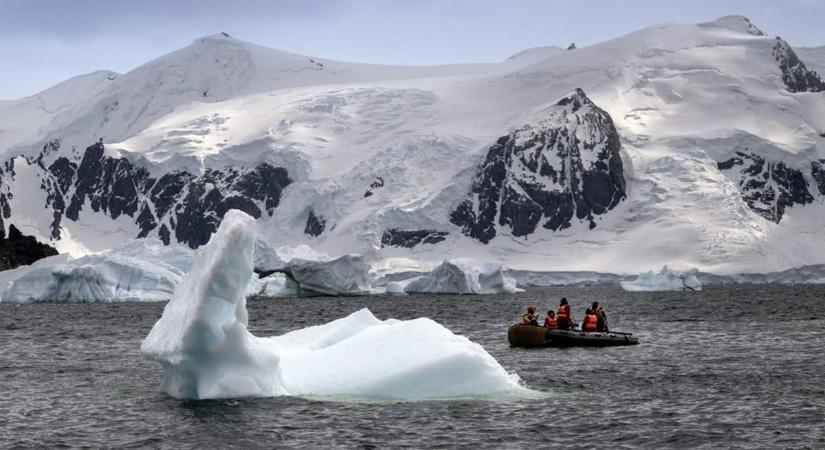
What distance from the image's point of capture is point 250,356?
36844 millimetres

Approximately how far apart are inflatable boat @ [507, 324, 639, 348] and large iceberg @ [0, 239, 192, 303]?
72909 mm

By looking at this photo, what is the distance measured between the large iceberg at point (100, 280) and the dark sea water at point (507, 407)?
61966 mm

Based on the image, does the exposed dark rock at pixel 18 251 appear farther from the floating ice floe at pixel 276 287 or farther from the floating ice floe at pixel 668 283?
the floating ice floe at pixel 668 283

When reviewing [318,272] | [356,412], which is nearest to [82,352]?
[356,412]

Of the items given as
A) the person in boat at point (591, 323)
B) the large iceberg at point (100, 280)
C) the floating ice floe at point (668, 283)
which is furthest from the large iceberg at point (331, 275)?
the person in boat at point (591, 323)

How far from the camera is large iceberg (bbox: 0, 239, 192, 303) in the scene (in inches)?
4985

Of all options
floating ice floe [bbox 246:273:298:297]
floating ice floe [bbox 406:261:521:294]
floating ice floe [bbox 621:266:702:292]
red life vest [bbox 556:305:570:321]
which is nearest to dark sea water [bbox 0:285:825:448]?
red life vest [bbox 556:305:570:321]

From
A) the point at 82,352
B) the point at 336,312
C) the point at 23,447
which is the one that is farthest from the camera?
the point at 336,312

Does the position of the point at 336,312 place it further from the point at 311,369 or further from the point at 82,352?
the point at 311,369

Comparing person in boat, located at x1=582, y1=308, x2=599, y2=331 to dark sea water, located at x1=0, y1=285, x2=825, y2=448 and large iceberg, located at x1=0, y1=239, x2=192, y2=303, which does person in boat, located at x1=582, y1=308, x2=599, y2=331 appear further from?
large iceberg, located at x1=0, y1=239, x2=192, y2=303

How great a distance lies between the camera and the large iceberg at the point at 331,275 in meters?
150

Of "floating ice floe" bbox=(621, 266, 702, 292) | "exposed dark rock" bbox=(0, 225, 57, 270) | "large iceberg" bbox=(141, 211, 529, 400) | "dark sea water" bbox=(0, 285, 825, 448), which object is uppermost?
Answer: "exposed dark rock" bbox=(0, 225, 57, 270)

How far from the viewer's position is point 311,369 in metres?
39.6

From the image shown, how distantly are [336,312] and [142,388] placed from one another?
6331cm
